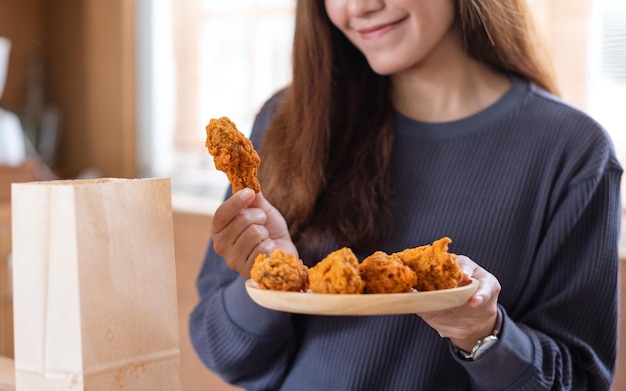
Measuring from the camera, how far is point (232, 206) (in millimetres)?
1021

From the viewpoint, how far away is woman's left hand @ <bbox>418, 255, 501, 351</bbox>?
0.92m

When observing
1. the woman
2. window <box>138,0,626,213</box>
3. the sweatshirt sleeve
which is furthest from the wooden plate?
window <box>138,0,626,213</box>

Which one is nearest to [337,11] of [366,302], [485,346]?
[485,346]

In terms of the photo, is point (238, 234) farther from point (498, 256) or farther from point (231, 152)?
point (498, 256)

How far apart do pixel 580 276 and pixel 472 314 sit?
1.17 ft

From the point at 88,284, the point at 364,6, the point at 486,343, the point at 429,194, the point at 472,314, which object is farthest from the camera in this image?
the point at 429,194

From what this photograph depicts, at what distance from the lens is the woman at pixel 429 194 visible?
4.18ft

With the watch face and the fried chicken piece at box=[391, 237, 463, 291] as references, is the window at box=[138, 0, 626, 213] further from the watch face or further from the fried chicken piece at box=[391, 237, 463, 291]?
the fried chicken piece at box=[391, 237, 463, 291]

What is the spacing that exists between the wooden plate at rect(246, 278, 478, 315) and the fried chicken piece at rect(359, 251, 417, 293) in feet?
0.16

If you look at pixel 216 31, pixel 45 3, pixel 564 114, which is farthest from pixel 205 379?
pixel 45 3

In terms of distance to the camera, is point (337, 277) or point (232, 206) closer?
point (337, 277)

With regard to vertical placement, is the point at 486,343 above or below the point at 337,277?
below

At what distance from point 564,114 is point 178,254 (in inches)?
65.5

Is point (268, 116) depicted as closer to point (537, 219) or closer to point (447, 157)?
point (447, 157)
